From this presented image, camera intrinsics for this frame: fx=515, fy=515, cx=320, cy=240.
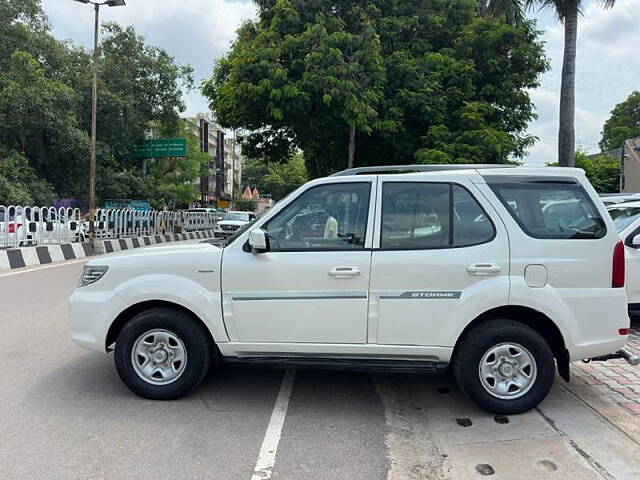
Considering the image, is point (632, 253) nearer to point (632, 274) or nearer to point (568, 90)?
point (632, 274)

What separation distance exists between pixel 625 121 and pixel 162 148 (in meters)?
42.0

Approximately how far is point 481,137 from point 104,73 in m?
25.7

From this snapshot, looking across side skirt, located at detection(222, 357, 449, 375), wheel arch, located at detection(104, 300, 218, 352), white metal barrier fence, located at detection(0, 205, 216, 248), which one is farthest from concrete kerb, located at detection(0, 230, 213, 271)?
side skirt, located at detection(222, 357, 449, 375)

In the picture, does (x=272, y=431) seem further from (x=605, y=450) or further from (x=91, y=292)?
(x=605, y=450)

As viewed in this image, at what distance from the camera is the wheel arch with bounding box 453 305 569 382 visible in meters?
4.04

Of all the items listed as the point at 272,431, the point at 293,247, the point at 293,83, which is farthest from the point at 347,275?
the point at 293,83

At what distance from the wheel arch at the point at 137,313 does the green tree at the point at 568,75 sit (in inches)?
444

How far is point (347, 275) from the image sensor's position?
13.0 feet

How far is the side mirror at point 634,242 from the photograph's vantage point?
639 centimetres

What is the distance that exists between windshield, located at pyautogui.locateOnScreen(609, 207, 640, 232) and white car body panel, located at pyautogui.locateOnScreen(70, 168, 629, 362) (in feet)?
10.6

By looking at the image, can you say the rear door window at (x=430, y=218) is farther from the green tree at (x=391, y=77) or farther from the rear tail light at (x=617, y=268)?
the green tree at (x=391, y=77)

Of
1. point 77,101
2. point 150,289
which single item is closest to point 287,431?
point 150,289

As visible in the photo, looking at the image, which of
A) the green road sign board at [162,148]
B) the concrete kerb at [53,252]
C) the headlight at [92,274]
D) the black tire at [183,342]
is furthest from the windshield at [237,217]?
the black tire at [183,342]

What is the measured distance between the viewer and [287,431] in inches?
148
